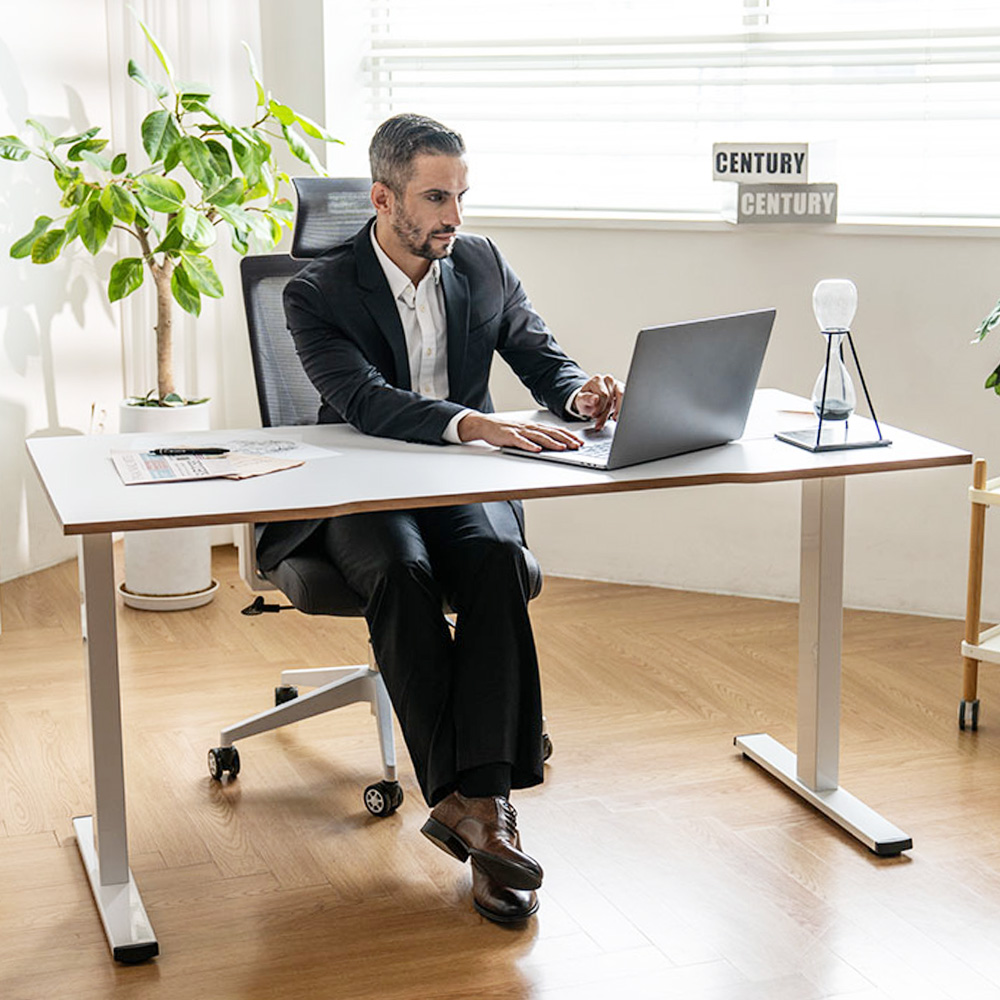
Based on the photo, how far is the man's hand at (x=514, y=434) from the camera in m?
2.52

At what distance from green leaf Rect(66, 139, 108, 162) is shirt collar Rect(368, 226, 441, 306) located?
1229 millimetres

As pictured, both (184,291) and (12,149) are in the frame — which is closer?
(12,149)

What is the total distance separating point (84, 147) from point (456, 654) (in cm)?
196

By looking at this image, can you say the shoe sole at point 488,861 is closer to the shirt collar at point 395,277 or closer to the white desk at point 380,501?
the white desk at point 380,501

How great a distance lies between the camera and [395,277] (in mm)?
2822

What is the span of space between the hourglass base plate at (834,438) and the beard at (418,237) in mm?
690

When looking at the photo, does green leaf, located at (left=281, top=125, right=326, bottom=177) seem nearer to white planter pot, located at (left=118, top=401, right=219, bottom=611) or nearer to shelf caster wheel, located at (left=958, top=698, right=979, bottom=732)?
white planter pot, located at (left=118, top=401, right=219, bottom=611)

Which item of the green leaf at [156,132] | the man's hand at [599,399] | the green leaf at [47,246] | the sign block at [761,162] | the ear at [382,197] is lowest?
the man's hand at [599,399]

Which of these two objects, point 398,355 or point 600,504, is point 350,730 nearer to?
point 398,355

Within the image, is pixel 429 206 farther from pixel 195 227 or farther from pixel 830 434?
pixel 195 227

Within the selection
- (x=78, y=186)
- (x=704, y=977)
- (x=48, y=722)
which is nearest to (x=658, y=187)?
(x=78, y=186)

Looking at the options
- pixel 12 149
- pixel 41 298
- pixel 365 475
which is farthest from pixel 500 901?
pixel 41 298

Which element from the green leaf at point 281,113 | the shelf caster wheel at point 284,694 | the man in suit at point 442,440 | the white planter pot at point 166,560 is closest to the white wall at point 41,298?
the white planter pot at point 166,560

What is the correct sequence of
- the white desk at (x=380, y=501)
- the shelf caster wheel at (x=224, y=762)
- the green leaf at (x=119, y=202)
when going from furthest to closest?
the green leaf at (x=119, y=202)
the shelf caster wheel at (x=224, y=762)
the white desk at (x=380, y=501)
